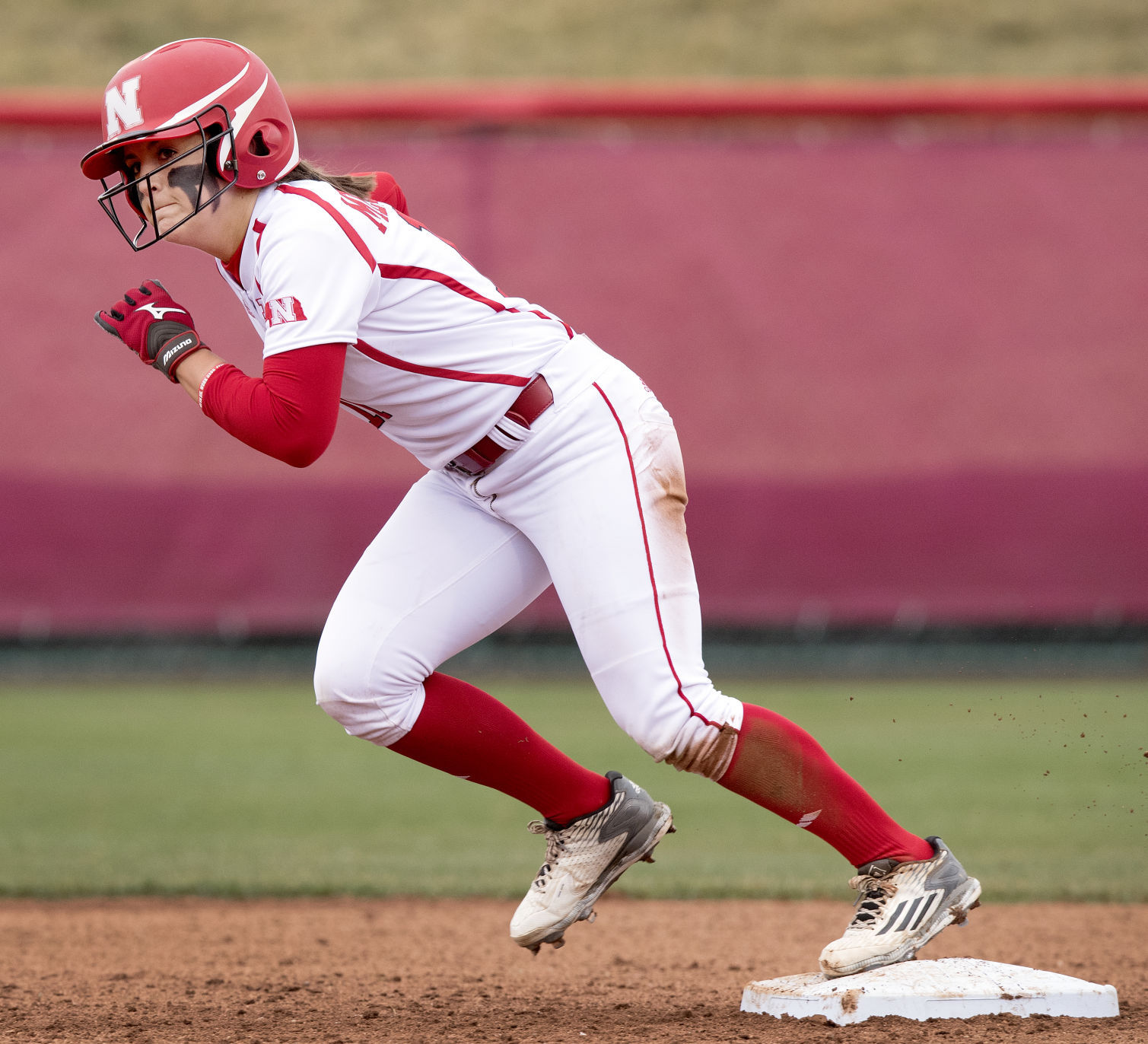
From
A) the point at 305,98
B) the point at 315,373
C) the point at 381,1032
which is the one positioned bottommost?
the point at 381,1032

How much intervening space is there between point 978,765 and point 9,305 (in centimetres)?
556

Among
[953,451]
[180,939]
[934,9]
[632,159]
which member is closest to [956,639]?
[953,451]

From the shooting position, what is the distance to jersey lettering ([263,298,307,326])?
2389mm

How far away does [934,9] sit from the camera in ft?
41.0

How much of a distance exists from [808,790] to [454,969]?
43.4 inches

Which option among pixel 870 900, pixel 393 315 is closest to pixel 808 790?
pixel 870 900

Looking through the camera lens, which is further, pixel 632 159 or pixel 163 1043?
pixel 632 159

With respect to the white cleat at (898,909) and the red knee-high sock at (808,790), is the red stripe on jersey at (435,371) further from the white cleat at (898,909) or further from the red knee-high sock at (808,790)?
the white cleat at (898,909)

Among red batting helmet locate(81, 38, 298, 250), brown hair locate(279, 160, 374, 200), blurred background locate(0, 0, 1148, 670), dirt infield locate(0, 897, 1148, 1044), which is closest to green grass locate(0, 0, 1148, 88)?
blurred background locate(0, 0, 1148, 670)

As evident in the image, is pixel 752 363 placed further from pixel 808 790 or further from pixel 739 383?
pixel 808 790

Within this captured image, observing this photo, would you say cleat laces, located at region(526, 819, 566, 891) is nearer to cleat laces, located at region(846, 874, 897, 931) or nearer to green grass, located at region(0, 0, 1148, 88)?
cleat laces, located at region(846, 874, 897, 931)

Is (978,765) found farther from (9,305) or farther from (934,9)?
(934,9)

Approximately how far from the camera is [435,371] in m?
2.60

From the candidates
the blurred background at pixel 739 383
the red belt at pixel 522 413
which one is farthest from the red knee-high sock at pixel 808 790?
the blurred background at pixel 739 383
